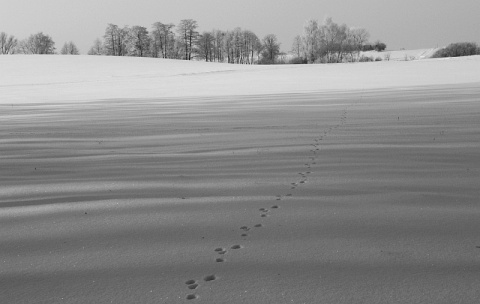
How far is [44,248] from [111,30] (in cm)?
7219

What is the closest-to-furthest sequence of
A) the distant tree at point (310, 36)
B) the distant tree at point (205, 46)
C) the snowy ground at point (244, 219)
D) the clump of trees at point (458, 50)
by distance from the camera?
the snowy ground at point (244, 219)
the clump of trees at point (458, 50)
the distant tree at point (205, 46)
the distant tree at point (310, 36)

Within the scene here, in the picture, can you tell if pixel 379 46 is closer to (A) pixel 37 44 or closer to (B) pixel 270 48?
(B) pixel 270 48

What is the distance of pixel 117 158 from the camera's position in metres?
5.85

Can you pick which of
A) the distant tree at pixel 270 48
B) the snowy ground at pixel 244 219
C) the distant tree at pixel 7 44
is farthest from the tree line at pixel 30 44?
the snowy ground at pixel 244 219

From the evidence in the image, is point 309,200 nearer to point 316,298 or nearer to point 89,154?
point 316,298

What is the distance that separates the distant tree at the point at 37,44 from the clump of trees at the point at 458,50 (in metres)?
49.9

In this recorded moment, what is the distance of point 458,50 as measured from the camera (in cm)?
5547

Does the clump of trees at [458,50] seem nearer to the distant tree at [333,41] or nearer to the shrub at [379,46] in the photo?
the distant tree at [333,41]

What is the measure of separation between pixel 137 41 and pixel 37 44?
14.5 meters

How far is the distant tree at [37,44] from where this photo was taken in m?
74.6

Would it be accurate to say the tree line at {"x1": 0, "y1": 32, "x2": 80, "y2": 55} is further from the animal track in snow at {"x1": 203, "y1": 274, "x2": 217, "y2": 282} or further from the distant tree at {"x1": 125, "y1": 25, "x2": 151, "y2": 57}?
the animal track in snow at {"x1": 203, "y1": 274, "x2": 217, "y2": 282}

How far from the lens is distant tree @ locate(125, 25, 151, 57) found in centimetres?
7144

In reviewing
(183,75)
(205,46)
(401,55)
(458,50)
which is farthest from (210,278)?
(401,55)

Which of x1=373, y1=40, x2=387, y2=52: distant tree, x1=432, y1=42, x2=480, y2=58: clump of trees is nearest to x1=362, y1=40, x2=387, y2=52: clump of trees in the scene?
x1=373, y1=40, x2=387, y2=52: distant tree
